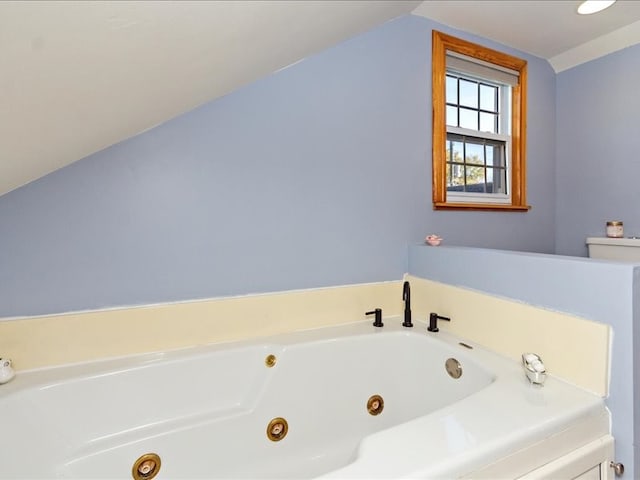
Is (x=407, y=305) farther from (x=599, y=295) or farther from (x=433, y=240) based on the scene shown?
(x=599, y=295)

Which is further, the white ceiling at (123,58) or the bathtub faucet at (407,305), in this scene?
the bathtub faucet at (407,305)

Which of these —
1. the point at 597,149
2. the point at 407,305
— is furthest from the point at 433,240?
the point at 597,149

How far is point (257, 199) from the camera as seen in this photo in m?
1.49

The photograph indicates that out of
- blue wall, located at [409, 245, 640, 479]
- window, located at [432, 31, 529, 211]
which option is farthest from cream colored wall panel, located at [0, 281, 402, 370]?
window, located at [432, 31, 529, 211]

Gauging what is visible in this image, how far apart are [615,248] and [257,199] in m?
2.16

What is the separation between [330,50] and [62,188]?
51.5 inches

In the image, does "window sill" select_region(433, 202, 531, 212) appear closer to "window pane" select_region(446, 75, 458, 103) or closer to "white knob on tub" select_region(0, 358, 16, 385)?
"window pane" select_region(446, 75, 458, 103)

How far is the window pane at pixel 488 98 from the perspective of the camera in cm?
220

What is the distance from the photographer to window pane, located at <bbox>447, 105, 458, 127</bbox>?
6.79ft

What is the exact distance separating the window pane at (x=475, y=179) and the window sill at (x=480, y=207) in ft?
0.47

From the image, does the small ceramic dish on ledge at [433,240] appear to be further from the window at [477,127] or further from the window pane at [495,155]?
the window pane at [495,155]

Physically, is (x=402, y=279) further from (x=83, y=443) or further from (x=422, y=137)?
(x=83, y=443)

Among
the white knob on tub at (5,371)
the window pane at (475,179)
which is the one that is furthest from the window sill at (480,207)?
the white knob on tub at (5,371)

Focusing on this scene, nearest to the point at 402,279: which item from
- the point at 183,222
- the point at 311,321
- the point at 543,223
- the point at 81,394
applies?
the point at 311,321
